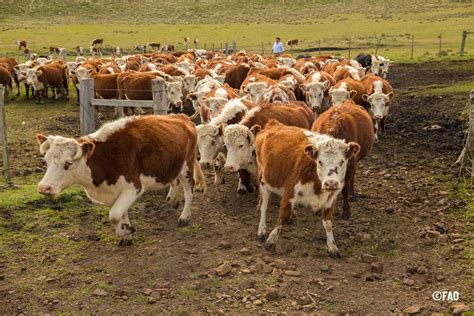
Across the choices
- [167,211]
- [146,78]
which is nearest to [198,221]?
[167,211]

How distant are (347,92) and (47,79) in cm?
1139

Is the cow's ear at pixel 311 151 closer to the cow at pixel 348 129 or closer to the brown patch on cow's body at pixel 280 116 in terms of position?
the cow at pixel 348 129

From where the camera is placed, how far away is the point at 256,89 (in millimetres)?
12492

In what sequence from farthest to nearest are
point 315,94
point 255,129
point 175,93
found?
point 175,93, point 315,94, point 255,129

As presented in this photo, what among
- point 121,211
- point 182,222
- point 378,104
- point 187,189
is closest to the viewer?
point 121,211

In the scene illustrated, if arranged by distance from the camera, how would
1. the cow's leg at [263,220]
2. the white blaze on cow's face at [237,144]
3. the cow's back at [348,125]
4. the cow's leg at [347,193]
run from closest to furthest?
the cow's leg at [263,220], the cow's leg at [347,193], the cow's back at [348,125], the white blaze on cow's face at [237,144]

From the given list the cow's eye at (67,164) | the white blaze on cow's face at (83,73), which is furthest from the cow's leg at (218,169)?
the white blaze on cow's face at (83,73)

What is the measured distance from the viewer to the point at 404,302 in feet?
17.6

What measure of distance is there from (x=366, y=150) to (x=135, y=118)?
3.99 meters

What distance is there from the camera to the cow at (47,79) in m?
18.1

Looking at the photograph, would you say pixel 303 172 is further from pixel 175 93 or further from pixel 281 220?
pixel 175 93

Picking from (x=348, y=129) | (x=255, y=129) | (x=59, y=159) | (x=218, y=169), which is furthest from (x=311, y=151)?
(x=218, y=169)

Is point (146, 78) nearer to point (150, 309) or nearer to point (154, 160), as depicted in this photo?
point (154, 160)

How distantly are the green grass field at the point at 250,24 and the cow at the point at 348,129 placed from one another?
2236 cm
